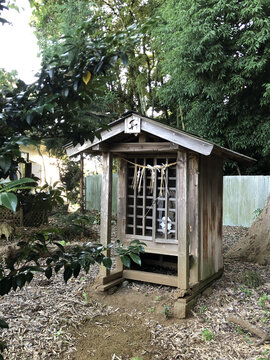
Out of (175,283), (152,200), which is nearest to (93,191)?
(152,200)

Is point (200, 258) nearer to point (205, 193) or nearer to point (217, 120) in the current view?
point (205, 193)

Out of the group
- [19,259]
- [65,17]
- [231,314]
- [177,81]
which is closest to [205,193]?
[231,314]

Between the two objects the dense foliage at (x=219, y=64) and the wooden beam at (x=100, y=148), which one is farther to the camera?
the dense foliage at (x=219, y=64)

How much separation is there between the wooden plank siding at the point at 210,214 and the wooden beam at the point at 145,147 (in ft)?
1.85

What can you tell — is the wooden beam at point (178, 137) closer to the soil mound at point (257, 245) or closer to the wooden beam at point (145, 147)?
the wooden beam at point (145, 147)

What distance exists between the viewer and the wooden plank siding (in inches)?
171

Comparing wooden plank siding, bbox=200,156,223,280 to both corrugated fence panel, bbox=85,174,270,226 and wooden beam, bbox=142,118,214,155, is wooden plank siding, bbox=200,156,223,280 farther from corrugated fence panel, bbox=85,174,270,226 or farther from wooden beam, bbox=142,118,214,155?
corrugated fence panel, bbox=85,174,270,226

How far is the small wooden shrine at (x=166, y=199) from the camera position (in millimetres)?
Result: 3928

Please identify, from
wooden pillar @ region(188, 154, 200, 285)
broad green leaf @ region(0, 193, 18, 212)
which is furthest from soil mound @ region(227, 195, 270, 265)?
broad green leaf @ region(0, 193, 18, 212)

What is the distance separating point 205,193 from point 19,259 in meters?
3.39

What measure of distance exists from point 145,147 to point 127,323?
7.11ft

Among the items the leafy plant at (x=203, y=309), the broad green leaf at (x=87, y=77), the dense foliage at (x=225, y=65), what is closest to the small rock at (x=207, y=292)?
the leafy plant at (x=203, y=309)

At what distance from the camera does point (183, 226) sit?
3908 millimetres

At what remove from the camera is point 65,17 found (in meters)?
9.85
